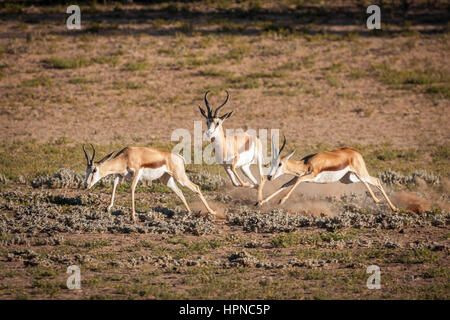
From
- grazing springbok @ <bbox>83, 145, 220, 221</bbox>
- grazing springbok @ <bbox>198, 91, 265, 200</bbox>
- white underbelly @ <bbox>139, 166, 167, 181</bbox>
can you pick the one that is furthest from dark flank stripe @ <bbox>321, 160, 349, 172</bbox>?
white underbelly @ <bbox>139, 166, 167, 181</bbox>

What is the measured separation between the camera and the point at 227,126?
69.3 ft

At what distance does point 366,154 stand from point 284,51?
34.0 feet

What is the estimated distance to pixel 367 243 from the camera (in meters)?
10.6

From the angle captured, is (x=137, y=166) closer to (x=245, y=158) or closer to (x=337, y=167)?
(x=245, y=158)

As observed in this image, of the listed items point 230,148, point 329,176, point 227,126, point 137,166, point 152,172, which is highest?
point 227,126

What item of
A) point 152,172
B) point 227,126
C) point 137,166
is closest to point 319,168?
point 152,172

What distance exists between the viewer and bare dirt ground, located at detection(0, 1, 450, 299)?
9344 millimetres

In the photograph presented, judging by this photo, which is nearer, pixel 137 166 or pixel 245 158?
pixel 137 166

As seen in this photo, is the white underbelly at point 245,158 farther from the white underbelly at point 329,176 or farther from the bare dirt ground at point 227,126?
the white underbelly at point 329,176

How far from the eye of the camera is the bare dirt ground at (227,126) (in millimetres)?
9344

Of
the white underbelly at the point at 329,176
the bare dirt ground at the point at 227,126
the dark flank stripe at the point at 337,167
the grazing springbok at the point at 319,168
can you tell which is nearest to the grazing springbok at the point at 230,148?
the bare dirt ground at the point at 227,126

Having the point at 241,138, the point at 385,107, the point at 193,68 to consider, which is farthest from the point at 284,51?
the point at 241,138

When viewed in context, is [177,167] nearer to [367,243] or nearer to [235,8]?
[367,243]

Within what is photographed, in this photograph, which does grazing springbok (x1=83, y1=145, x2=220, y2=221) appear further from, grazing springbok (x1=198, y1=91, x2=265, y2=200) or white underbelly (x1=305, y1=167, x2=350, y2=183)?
white underbelly (x1=305, y1=167, x2=350, y2=183)
